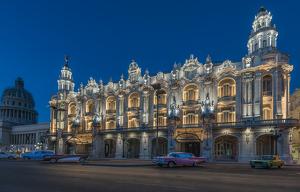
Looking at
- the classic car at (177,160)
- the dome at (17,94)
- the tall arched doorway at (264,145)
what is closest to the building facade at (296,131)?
the tall arched doorway at (264,145)

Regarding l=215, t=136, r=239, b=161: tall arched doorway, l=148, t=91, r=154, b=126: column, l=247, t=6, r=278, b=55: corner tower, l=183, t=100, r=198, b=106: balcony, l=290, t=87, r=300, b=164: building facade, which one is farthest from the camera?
l=148, t=91, r=154, b=126: column

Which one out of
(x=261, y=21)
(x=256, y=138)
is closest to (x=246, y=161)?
(x=256, y=138)

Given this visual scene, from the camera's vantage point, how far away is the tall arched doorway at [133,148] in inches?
2028

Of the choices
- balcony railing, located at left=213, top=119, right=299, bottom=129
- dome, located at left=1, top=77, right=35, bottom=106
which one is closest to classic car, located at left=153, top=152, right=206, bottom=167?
balcony railing, located at left=213, top=119, right=299, bottom=129

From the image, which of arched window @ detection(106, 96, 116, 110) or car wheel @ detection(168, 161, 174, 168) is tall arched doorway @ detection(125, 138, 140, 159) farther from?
car wheel @ detection(168, 161, 174, 168)

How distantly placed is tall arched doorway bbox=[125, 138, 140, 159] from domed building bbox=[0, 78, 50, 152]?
36.1m

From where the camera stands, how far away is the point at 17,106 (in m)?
114

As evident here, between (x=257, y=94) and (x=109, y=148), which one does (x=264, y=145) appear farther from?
(x=109, y=148)

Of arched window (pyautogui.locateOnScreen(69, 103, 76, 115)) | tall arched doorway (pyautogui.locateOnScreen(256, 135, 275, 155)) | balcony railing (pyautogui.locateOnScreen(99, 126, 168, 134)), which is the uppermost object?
arched window (pyautogui.locateOnScreen(69, 103, 76, 115))

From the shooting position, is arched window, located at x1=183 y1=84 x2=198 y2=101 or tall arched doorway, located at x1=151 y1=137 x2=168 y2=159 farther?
tall arched doorway, located at x1=151 y1=137 x2=168 y2=159

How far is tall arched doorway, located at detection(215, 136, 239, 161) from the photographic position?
41.1 meters

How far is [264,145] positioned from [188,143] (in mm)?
12582

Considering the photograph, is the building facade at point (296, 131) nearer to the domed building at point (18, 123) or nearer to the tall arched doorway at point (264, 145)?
the tall arched doorway at point (264, 145)

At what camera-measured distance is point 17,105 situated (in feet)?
380
